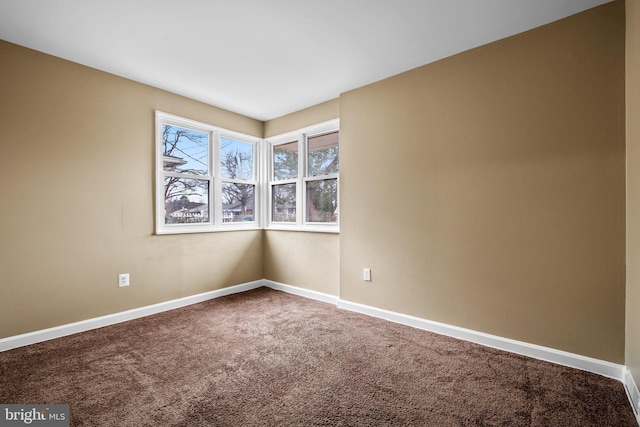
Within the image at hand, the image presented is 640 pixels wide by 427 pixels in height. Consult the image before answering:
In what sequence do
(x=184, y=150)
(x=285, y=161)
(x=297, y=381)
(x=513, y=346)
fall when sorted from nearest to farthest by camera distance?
1. (x=297, y=381)
2. (x=513, y=346)
3. (x=184, y=150)
4. (x=285, y=161)

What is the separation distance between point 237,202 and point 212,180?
1.71ft

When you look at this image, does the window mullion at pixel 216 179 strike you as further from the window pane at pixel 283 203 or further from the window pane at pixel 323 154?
the window pane at pixel 323 154

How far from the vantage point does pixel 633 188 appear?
1.79m

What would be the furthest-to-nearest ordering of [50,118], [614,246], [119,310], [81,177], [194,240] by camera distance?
[194,240]
[119,310]
[81,177]
[50,118]
[614,246]

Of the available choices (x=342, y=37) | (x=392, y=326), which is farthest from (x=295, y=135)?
(x=392, y=326)

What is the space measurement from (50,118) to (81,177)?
54cm

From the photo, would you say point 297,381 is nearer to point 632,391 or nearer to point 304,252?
point 632,391

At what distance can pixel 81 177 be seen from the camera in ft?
9.02

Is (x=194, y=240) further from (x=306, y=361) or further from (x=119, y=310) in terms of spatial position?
(x=306, y=361)

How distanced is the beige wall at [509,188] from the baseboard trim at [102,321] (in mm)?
2024

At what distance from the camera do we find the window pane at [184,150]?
3.47m

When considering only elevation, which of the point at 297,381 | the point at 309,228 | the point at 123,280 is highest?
the point at 309,228
